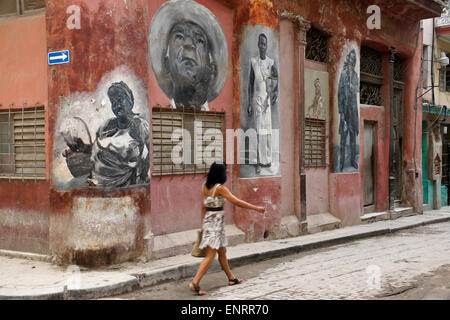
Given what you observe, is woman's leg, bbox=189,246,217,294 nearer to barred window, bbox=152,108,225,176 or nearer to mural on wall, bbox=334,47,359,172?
barred window, bbox=152,108,225,176

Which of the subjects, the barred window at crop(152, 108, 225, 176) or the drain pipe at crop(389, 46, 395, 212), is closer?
the barred window at crop(152, 108, 225, 176)

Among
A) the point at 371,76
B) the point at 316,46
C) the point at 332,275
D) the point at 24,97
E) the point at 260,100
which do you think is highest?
the point at 316,46

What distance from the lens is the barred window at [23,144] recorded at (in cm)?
916

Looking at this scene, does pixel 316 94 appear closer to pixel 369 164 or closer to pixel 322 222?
pixel 322 222

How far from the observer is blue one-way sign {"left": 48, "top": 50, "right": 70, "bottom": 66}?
851 centimetres

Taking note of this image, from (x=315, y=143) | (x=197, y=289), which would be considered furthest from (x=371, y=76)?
(x=197, y=289)

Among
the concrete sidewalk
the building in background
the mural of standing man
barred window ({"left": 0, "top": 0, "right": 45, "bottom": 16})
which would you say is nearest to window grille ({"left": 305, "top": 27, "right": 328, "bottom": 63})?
the mural of standing man

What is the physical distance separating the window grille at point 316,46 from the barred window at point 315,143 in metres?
1.52

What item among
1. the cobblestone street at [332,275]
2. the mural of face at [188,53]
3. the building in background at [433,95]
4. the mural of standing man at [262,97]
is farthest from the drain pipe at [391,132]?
the mural of face at [188,53]

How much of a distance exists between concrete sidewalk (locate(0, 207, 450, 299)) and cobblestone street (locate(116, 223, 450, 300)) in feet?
0.56

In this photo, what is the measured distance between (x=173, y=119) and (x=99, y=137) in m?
1.79

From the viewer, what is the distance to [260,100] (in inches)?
464

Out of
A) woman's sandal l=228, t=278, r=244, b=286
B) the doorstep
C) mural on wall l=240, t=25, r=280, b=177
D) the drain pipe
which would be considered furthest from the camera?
the drain pipe

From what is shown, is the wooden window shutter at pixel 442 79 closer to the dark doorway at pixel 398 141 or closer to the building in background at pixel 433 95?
the building in background at pixel 433 95
